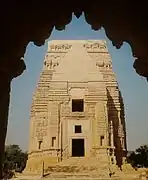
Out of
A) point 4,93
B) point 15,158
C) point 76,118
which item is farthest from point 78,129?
point 4,93

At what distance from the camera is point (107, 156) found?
103ft

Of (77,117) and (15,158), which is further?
(15,158)

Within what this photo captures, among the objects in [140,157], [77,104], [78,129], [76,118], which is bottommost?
[140,157]

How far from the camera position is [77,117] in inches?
1335

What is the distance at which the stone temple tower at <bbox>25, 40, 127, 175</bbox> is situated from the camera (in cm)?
3219

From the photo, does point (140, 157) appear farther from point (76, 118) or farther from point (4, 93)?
point (4, 93)

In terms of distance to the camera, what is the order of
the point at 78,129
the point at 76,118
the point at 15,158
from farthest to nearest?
the point at 15,158 < the point at 78,129 < the point at 76,118

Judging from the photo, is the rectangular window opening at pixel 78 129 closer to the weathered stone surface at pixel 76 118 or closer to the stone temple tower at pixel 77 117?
the stone temple tower at pixel 77 117

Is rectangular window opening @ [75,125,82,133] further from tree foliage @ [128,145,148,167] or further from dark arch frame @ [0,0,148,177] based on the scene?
dark arch frame @ [0,0,148,177]

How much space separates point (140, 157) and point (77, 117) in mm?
17563

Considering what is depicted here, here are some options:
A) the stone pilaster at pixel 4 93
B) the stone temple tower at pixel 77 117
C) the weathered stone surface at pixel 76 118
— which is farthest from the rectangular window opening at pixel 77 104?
the stone pilaster at pixel 4 93

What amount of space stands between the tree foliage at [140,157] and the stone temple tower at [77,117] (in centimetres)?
1094

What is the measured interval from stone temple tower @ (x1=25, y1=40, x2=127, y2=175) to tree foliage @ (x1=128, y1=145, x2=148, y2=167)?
1094 centimetres

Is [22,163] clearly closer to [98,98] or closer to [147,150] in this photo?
[147,150]
